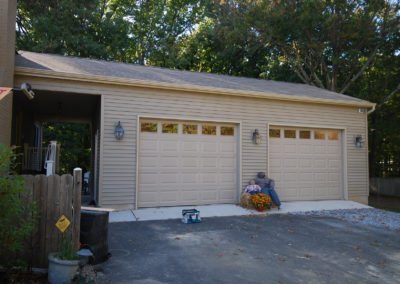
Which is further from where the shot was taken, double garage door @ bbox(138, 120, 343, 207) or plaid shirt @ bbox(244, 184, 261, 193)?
plaid shirt @ bbox(244, 184, 261, 193)

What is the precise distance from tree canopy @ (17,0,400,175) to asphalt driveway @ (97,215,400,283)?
37.2 feet

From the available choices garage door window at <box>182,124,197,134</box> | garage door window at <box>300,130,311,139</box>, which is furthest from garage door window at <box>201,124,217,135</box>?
garage door window at <box>300,130,311,139</box>

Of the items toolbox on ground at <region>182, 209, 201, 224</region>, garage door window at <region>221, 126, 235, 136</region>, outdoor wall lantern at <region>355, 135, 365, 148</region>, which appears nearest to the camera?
toolbox on ground at <region>182, 209, 201, 224</region>

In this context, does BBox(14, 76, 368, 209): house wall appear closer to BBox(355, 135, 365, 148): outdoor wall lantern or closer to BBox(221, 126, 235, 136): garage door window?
BBox(355, 135, 365, 148): outdoor wall lantern

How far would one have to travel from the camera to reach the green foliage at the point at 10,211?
292cm

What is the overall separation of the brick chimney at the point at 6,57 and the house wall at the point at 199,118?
734 mm

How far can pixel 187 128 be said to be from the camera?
8.27 meters

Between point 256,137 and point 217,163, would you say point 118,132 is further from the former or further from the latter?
point 256,137

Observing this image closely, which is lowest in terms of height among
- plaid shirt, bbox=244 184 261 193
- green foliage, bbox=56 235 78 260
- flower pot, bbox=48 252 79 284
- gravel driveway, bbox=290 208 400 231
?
gravel driveway, bbox=290 208 400 231

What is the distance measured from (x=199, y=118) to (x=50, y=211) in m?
5.19

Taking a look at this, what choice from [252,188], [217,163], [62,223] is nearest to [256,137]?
[217,163]

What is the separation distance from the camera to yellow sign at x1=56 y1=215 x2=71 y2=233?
3.53 m

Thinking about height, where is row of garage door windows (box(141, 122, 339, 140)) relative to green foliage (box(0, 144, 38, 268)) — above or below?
above

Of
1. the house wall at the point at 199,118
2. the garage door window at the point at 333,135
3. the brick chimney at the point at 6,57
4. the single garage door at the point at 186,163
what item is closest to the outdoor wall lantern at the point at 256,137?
the house wall at the point at 199,118
